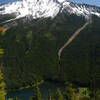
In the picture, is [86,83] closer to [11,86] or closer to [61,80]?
[61,80]

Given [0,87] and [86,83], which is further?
[86,83]

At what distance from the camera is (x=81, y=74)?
193000 mm

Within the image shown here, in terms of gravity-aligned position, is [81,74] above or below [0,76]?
below

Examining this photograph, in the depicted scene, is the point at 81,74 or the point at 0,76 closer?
the point at 0,76

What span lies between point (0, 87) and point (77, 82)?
16725 cm

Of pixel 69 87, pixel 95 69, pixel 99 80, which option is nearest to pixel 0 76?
pixel 69 87

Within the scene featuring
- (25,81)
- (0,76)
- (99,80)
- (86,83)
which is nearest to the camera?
(0,76)

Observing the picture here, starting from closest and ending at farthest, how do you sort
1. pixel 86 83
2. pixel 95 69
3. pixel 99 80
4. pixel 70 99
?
pixel 70 99 → pixel 99 80 → pixel 86 83 → pixel 95 69

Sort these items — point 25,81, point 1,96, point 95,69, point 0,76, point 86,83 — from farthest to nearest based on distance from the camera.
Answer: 1. point 25,81
2. point 95,69
3. point 86,83
4. point 0,76
5. point 1,96

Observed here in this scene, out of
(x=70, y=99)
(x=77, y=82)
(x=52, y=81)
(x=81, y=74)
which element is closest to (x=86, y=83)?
(x=77, y=82)

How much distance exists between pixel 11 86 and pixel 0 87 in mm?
179291

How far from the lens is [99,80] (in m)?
141

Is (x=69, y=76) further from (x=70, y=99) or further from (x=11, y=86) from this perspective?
(x=70, y=99)

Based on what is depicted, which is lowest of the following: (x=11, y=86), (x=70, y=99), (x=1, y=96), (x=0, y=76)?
(x=11, y=86)
